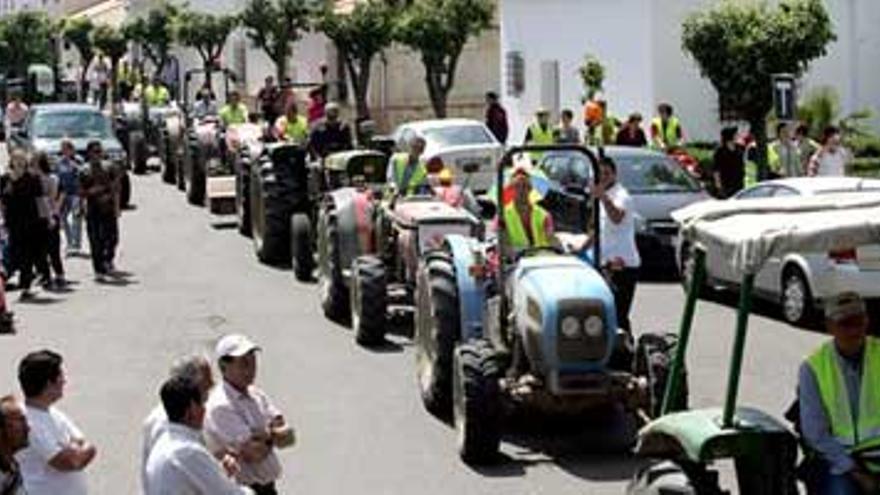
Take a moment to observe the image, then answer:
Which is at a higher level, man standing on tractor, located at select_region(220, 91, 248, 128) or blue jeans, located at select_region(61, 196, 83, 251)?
man standing on tractor, located at select_region(220, 91, 248, 128)

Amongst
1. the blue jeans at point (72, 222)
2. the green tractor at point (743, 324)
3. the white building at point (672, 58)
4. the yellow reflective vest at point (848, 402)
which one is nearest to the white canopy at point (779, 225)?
the green tractor at point (743, 324)

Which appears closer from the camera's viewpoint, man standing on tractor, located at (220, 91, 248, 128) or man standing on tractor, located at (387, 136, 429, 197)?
man standing on tractor, located at (387, 136, 429, 197)

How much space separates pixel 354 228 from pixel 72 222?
9.20m

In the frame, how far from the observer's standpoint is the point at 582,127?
116ft

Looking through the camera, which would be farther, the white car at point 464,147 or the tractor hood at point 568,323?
the white car at point 464,147

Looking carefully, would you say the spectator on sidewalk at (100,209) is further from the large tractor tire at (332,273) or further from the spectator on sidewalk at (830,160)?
the spectator on sidewalk at (830,160)

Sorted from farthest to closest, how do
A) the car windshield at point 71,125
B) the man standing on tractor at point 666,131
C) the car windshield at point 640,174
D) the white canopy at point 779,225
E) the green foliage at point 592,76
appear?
the green foliage at point 592,76 < the car windshield at point 71,125 < the man standing on tractor at point 666,131 < the car windshield at point 640,174 < the white canopy at point 779,225

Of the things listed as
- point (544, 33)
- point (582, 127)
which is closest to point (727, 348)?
point (582, 127)

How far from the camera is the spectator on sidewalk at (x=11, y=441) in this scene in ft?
23.4

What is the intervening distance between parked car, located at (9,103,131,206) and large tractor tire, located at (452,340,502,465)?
20496 millimetres

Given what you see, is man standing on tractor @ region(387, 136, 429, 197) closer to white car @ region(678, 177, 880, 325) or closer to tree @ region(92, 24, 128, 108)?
white car @ region(678, 177, 880, 325)

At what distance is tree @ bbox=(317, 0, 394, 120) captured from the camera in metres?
44.0

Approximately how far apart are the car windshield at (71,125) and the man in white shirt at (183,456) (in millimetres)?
26532

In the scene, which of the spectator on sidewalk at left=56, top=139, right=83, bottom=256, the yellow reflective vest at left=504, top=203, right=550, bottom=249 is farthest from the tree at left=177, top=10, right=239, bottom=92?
the yellow reflective vest at left=504, top=203, right=550, bottom=249
